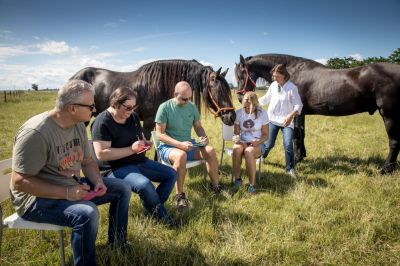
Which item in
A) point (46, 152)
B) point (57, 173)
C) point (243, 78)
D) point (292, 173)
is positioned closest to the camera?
point (46, 152)

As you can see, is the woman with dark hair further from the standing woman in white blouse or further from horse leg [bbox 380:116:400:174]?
horse leg [bbox 380:116:400:174]

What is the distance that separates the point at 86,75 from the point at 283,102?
435cm

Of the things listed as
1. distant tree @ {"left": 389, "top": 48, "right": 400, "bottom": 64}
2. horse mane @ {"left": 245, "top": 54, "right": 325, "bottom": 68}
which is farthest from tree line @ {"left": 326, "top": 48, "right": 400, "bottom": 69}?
horse mane @ {"left": 245, "top": 54, "right": 325, "bottom": 68}

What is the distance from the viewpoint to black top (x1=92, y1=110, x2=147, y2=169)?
3.05 m

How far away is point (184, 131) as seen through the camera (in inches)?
166

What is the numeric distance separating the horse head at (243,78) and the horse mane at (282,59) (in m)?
0.28

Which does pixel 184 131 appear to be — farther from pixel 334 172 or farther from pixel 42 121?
pixel 334 172

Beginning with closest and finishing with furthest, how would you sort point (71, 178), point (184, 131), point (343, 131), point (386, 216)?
point (71, 178) → point (386, 216) → point (184, 131) → point (343, 131)

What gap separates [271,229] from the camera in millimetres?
3111

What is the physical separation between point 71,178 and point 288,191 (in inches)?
125

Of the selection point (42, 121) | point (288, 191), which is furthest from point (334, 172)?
point (42, 121)

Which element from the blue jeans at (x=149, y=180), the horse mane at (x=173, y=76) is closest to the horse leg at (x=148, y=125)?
the horse mane at (x=173, y=76)

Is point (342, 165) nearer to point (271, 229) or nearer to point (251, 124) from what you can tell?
point (251, 124)

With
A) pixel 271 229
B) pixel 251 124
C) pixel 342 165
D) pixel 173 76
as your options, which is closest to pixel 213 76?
pixel 173 76
